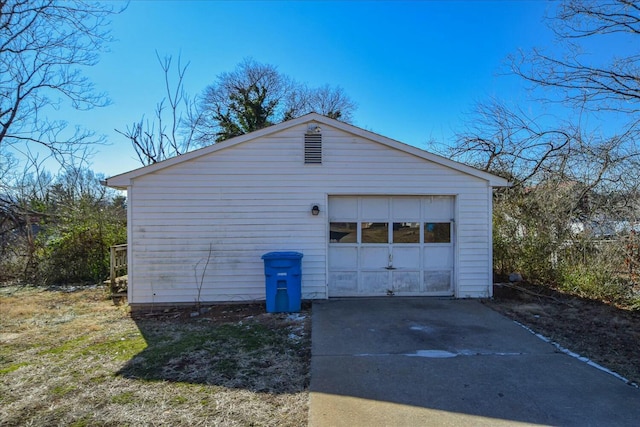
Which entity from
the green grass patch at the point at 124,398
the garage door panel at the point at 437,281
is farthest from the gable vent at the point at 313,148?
the green grass patch at the point at 124,398

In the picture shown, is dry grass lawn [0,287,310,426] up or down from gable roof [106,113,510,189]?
down

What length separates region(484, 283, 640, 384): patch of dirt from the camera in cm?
440

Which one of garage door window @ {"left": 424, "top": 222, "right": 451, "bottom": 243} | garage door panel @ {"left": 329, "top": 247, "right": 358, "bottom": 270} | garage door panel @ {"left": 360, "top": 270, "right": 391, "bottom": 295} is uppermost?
garage door window @ {"left": 424, "top": 222, "right": 451, "bottom": 243}

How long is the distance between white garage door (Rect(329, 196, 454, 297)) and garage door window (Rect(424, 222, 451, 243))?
2 cm

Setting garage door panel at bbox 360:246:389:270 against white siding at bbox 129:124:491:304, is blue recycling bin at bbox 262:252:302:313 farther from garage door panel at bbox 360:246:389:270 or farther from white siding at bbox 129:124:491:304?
garage door panel at bbox 360:246:389:270

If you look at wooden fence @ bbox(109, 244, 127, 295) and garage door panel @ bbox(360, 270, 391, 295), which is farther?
wooden fence @ bbox(109, 244, 127, 295)

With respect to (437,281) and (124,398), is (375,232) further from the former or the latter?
(124,398)

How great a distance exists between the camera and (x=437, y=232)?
7.51 m

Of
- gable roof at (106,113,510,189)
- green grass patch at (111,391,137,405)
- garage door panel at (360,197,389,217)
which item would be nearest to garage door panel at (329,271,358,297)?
garage door panel at (360,197,389,217)

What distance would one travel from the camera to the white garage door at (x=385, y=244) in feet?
24.3

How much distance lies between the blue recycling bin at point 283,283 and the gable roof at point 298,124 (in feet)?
7.65

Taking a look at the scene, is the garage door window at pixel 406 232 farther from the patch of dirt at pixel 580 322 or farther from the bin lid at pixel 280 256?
the bin lid at pixel 280 256

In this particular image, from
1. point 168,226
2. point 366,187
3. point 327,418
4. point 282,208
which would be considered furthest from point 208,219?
point 327,418

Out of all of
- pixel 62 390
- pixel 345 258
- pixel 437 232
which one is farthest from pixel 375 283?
pixel 62 390
